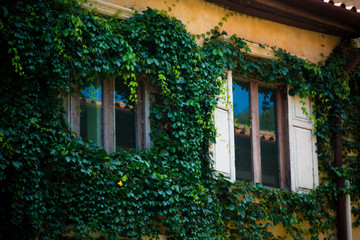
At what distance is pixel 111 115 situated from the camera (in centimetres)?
827

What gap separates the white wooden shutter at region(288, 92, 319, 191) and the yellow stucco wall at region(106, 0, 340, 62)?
35.9 inches

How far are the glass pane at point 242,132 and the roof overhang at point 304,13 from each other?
1152mm

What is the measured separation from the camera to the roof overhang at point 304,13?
9664 mm

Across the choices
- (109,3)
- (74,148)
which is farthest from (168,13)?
(74,148)

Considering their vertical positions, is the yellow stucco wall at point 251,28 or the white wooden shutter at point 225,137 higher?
the yellow stucco wall at point 251,28

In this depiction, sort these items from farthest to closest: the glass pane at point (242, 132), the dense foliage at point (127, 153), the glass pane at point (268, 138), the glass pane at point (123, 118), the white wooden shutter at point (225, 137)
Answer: the glass pane at point (268, 138) → the glass pane at point (242, 132) → the white wooden shutter at point (225, 137) → the glass pane at point (123, 118) → the dense foliage at point (127, 153)

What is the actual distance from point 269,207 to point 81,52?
3637 millimetres

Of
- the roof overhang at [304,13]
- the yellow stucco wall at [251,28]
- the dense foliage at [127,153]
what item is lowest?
the dense foliage at [127,153]

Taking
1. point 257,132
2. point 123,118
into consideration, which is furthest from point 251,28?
point 123,118

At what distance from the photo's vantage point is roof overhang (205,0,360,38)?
9.66 metres

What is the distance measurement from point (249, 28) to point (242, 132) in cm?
162

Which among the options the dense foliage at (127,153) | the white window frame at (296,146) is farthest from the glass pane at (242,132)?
the white window frame at (296,146)

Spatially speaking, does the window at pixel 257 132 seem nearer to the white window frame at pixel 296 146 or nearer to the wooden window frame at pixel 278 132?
the wooden window frame at pixel 278 132

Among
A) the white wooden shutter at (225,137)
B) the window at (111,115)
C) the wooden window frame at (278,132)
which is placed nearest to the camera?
the window at (111,115)
